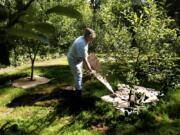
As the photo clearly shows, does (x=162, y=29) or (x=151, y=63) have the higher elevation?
(x=162, y=29)

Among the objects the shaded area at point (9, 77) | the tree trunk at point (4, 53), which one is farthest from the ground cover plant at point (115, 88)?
the tree trunk at point (4, 53)

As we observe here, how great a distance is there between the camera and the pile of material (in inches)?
338

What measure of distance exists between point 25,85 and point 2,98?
1.38 meters

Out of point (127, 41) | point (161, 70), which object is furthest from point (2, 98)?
point (161, 70)

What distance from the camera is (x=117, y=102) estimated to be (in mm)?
9203

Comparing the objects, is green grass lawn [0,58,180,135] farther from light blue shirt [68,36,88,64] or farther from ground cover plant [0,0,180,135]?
light blue shirt [68,36,88,64]

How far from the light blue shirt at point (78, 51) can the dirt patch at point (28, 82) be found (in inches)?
110

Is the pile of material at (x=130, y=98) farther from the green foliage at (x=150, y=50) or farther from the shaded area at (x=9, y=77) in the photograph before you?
the shaded area at (x=9, y=77)

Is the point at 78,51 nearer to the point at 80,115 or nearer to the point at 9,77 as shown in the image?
the point at 80,115

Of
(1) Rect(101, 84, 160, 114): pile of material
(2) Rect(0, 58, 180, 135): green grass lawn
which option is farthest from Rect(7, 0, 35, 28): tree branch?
(1) Rect(101, 84, 160, 114): pile of material

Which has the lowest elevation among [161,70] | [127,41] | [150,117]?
[150,117]

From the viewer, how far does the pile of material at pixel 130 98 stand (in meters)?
8.59

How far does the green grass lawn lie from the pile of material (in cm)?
23

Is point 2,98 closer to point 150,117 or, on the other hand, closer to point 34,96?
point 34,96
